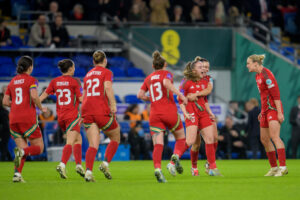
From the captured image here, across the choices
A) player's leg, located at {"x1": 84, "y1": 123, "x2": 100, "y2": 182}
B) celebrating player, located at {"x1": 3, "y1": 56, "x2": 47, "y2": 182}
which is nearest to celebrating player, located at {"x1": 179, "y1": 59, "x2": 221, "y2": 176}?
player's leg, located at {"x1": 84, "y1": 123, "x2": 100, "y2": 182}

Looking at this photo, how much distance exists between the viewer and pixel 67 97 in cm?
1120

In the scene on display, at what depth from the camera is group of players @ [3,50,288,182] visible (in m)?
10.0

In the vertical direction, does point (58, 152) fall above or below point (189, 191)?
below

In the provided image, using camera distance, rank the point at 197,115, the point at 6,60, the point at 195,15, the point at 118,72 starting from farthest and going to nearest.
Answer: the point at 195,15 → the point at 118,72 → the point at 6,60 → the point at 197,115

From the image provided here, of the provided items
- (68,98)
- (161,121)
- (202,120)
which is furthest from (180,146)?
(68,98)

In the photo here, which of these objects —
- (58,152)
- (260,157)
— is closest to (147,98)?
(58,152)

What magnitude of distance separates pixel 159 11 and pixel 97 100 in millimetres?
14678

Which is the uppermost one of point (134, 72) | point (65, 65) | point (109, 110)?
point (65, 65)

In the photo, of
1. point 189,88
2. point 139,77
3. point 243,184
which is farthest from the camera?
point 139,77

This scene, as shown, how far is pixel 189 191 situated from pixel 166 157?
1145cm

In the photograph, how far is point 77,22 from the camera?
23.9 metres

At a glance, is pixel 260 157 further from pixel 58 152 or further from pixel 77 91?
pixel 77 91

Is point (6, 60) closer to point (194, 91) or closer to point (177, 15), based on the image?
point (177, 15)

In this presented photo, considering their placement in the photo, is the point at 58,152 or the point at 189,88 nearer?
the point at 189,88
